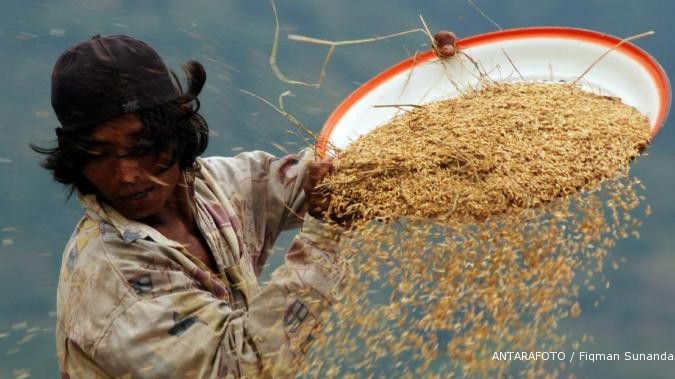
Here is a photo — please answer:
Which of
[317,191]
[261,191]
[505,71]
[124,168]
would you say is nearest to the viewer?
[124,168]

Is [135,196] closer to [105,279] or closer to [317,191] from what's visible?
[105,279]

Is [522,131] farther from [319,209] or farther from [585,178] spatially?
[319,209]

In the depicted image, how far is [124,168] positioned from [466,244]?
0.65 m

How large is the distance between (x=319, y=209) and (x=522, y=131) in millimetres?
458

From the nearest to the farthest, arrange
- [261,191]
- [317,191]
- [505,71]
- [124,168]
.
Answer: [124,168] → [317,191] → [261,191] → [505,71]

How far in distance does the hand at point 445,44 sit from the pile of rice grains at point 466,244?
59 cm

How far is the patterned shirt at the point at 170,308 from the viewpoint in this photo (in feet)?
6.10

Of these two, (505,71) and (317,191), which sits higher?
(505,71)

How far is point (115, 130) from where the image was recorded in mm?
1874

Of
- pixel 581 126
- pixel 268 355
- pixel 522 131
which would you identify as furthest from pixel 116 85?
pixel 581 126

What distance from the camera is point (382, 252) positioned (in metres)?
1.92

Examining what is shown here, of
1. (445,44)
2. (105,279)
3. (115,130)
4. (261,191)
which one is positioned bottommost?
(105,279)

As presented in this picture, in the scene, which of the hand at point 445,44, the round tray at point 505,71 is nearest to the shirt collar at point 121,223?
the round tray at point 505,71

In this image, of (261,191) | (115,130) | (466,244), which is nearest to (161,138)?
(115,130)
